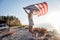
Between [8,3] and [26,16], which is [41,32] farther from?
[8,3]

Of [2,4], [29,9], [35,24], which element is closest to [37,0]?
[29,9]

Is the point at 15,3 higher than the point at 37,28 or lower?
higher

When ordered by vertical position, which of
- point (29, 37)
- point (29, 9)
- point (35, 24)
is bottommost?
point (29, 37)

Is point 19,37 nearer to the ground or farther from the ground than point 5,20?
nearer to the ground

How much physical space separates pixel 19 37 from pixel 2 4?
0.43 metres

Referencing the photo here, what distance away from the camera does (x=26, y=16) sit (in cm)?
199

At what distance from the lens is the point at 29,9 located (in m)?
2.00

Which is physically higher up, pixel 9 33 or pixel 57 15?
pixel 57 15

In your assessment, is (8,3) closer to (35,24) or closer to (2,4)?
(2,4)

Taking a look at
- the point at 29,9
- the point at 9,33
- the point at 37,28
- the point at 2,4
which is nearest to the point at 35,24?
the point at 37,28

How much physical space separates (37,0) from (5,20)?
1.43 feet

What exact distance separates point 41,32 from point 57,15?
0.27m

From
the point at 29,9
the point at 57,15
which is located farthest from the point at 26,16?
the point at 57,15

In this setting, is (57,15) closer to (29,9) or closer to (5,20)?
(29,9)
